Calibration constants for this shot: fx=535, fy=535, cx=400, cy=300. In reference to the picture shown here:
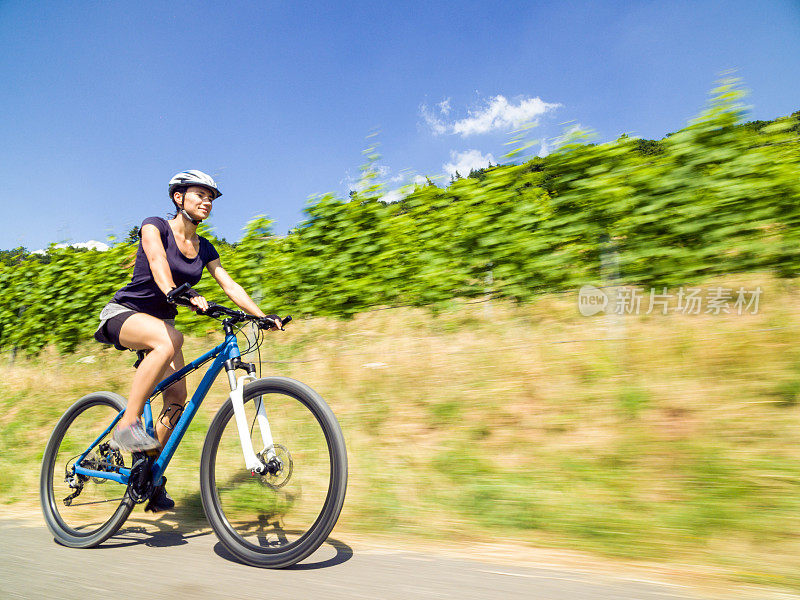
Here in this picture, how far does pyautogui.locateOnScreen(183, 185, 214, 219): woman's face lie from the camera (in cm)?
350

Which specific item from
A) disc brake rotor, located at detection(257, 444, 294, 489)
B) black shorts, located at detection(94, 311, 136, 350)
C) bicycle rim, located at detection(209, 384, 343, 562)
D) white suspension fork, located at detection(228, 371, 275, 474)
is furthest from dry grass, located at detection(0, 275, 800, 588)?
black shorts, located at detection(94, 311, 136, 350)

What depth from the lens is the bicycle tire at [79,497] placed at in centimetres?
345

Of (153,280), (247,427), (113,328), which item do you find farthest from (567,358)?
(113,328)

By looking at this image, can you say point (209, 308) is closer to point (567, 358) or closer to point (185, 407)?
point (185, 407)

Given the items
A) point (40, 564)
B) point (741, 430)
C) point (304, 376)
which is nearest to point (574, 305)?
point (741, 430)

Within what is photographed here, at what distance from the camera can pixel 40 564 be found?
3086 mm

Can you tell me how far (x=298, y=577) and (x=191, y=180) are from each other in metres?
2.44

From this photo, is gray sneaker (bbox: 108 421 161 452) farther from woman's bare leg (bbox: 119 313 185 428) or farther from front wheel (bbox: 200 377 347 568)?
front wheel (bbox: 200 377 347 568)

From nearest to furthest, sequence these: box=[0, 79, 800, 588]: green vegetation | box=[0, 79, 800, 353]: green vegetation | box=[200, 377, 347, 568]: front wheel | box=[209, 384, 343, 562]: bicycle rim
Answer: box=[200, 377, 347, 568]: front wheel < box=[209, 384, 343, 562]: bicycle rim < box=[0, 79, 800, 588]: green vegetation < box=[0, 79, 800, 353]: green vegetation

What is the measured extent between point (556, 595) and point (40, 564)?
2865 mm

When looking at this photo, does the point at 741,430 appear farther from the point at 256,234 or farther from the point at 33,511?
the point at 256,234

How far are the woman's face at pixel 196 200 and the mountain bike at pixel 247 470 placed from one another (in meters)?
0.70

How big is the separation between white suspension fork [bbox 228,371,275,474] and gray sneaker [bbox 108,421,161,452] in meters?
0.75

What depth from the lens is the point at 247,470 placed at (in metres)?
3.03
